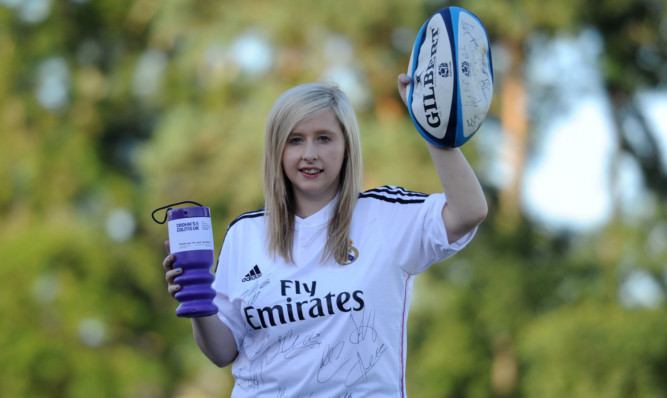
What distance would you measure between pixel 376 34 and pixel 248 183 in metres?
3.05

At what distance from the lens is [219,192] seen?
48.1ft

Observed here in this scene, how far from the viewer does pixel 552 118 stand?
13.8 metres

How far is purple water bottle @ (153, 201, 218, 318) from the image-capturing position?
2.78 m

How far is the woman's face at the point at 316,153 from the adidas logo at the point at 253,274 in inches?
11.7

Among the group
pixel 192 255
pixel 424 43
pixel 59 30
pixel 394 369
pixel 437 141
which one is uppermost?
pixel 59 30

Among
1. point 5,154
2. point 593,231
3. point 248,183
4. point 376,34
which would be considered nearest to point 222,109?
point 248,183

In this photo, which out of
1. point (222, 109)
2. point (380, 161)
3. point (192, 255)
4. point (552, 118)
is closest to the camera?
point (192, 255)

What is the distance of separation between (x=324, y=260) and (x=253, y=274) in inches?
10.5

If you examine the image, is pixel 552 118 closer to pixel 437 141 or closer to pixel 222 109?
pixel 222 109

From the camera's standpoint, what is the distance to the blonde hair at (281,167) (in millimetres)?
2771
